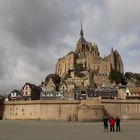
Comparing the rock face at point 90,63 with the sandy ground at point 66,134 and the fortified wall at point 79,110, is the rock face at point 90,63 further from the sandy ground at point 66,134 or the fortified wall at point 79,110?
the sandy ground at point 66,134

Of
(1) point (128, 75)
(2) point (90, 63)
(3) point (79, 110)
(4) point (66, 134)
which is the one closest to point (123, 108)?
(3) point (79, 110)

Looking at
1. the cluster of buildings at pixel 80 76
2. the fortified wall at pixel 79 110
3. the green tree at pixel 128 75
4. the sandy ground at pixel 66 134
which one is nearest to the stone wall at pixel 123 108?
the fortified wall at pixel 79 110

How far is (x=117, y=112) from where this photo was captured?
2429 inches

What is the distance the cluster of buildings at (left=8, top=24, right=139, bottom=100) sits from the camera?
272 feet

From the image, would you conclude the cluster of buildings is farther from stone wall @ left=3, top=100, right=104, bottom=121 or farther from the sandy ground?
the sandy ground

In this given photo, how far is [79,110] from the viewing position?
60.6 meters

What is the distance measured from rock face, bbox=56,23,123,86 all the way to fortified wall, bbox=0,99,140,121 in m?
39.8

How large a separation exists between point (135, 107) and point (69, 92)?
2398 centimetres

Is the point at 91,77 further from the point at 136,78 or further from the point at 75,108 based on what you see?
the point at 75,108

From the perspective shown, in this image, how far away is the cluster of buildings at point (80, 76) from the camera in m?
82.9

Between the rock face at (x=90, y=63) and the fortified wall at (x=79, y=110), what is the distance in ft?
131

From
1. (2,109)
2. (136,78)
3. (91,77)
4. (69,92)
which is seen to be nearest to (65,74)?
(91,77)

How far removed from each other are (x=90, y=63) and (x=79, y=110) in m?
61.1

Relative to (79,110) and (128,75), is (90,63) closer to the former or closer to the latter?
(128,75)
